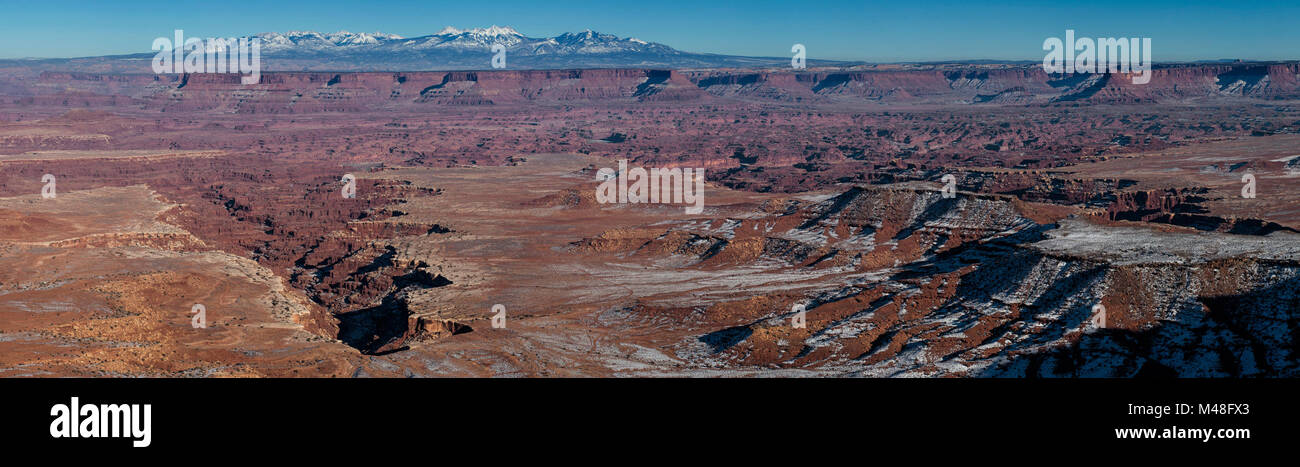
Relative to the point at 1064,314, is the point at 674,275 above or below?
above

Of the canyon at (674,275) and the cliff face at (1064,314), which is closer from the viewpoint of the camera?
the cliff face at (1064,314)

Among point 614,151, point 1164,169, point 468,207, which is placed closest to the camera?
point 468,207

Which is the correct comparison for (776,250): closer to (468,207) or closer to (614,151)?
(468,207)

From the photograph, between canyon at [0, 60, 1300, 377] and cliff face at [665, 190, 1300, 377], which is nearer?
cliff face at [665, 190, 1300, 377]

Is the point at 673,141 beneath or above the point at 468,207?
above

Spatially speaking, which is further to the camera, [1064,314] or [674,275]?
[674,275]
